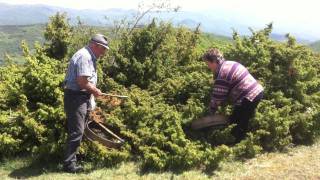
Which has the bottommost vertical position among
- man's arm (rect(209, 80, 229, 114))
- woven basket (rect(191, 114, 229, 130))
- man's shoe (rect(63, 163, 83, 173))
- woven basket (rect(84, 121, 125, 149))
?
man's shoe (rect(63, 163, 83, 173))

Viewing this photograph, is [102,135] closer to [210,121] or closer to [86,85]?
[86,85]

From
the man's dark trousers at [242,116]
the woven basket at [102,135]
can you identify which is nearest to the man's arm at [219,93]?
the man's dark trousers at [242,116]

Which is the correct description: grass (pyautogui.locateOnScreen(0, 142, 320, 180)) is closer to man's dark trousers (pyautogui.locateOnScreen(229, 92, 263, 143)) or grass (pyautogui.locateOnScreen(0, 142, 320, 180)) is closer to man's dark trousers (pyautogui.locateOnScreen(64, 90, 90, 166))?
man's dark trousers (pyautogui.locateOnScreen(64, 90, 90, 166))

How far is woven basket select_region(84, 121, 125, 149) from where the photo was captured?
9.23m

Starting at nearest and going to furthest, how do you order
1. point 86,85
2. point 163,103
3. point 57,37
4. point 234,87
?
point 86,85 → point 234,87 → point 163,103 → point 57,37

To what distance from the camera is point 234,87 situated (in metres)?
9.38

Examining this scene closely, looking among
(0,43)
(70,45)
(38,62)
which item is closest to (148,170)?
(38,62)

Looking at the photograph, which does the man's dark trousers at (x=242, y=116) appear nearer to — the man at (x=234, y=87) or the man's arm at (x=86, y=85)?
the man at (x=234, y=87)

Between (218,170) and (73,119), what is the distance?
2730 mm

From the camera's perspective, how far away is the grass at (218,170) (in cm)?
850

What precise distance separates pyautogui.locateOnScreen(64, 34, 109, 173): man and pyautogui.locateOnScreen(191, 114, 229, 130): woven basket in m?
2.27

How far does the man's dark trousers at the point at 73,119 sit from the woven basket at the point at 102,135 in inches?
17.9

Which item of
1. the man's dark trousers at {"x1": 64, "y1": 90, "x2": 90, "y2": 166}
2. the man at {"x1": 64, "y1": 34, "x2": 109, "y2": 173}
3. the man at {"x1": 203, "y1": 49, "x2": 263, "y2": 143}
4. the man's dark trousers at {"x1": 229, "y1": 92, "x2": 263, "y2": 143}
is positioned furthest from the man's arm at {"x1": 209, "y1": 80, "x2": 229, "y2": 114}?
the man's dark trousers at {"x1": 64, "y1": 90, "x2": 90, "y2": 166}

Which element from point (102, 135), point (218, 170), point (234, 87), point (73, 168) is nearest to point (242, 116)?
point (234, 87)
